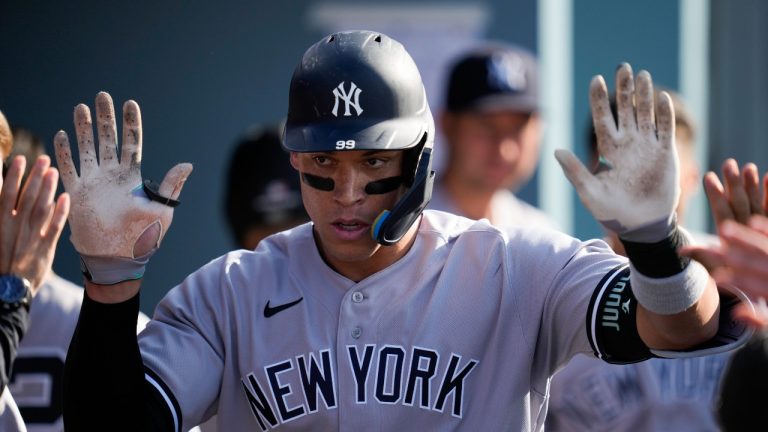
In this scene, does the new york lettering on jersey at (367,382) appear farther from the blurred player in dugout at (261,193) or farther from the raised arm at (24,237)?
the blurred player in dugout at (261,193)

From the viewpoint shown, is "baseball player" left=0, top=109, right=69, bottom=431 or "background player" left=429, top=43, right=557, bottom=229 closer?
"baseball player" left=0, top=109, right=69, bottom=431

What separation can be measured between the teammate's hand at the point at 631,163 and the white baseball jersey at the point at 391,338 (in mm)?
373

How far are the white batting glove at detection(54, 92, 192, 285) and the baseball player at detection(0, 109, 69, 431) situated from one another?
75 millimetres

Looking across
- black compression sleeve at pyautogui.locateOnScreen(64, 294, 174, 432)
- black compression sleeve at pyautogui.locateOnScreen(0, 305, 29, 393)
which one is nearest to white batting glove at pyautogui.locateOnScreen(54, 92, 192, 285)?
black compression sleeve at pyautogui.locateOnScreen(64, 294, 174, 432)

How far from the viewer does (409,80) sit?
3.82 metres

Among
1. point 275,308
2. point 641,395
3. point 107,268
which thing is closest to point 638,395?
point 641,395

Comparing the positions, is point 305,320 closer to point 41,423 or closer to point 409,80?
point 409,80

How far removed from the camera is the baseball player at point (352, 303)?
138 inches

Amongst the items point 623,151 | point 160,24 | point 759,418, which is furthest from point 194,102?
point 759,418

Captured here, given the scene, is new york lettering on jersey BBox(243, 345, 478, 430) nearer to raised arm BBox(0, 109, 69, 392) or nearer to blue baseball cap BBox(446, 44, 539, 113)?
raised arm BBox(0, 109, 69, 392)

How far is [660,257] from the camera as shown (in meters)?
3.25

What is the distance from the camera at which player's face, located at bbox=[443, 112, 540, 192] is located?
634cm

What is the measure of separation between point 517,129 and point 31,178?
3.32 meters

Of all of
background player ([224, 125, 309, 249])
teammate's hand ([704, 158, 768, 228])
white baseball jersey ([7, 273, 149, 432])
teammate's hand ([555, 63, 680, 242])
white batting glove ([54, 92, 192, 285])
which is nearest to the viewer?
teammate's hand ([555, 63, 680, 242])
